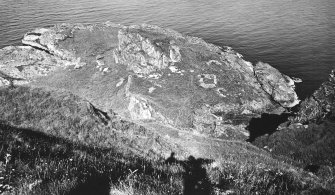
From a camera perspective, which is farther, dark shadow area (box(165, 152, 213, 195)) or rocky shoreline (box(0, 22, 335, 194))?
rocky shoreline (box(0, 22, 335, 194))

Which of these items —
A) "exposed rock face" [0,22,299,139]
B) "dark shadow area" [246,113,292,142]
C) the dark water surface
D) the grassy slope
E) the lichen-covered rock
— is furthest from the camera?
the dark water surface

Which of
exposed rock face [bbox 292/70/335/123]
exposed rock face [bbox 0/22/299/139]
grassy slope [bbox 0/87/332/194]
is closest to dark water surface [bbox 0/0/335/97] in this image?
exposed rock face [bbox 292/70/335/123]

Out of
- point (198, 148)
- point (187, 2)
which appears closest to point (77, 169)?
point (198, 148)

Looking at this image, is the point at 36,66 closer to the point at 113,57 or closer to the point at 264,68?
the point at 113,57

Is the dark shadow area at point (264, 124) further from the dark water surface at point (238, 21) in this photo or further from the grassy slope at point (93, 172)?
Answer: the dark water surface at point (238, 21)

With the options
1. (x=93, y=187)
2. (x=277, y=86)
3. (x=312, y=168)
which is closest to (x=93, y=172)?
(x=93, y=187)

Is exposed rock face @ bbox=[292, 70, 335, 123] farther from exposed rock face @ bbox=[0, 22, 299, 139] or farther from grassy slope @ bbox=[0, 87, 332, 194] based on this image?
grassy slope @ bbox=[0, 87, 332, 194]
